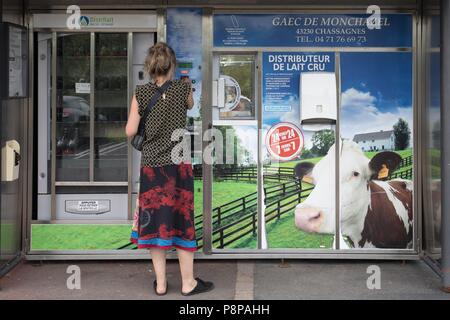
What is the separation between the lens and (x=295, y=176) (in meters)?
6.62

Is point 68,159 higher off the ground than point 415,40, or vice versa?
point 415,40

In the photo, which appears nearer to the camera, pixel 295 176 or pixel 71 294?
pixel 71 294

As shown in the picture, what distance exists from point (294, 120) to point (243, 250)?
4.29 ft

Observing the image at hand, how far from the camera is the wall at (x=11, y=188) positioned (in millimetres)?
6195

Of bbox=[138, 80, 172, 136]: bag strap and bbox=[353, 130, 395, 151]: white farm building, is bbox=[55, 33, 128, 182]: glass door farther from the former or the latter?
bbox=[353, 130, 395, 151]: white farm building

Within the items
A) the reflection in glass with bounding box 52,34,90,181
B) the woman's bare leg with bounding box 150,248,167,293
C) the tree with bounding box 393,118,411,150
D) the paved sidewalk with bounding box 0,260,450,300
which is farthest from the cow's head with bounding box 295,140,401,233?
the reflection in glass with bounding box 52,34,90,181

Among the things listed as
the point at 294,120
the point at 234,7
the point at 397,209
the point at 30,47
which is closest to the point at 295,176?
the point at 294,120

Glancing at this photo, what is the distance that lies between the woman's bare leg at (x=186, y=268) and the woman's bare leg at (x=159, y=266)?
0.14m

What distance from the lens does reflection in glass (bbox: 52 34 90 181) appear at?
663cm

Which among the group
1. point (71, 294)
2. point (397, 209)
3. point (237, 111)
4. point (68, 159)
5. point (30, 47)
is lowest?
point (71, 294)

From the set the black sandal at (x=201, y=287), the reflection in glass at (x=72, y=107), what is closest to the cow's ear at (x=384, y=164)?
the black sandal at (x=201, y=287)

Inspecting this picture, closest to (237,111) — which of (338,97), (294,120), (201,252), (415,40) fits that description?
(294,120)

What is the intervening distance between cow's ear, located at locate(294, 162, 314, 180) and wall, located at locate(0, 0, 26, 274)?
256 cm

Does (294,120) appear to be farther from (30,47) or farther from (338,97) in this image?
(30,47)
